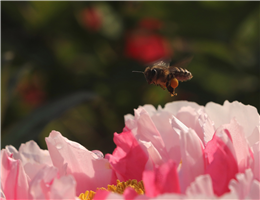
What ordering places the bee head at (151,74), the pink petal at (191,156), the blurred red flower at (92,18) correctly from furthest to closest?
1. the blurred red flower at (92,18)
2. the bee head at (151,74)
3. the pink petal at (191,156)

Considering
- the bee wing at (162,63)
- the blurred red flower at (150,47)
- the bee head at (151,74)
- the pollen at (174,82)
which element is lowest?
the pollen at (174,82)

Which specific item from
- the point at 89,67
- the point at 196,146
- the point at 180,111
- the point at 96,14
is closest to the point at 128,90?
the point at 89,67

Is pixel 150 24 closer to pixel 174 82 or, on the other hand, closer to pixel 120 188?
pixel 174 82

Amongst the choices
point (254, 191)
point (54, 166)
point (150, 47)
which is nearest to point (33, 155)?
point (54, 166)

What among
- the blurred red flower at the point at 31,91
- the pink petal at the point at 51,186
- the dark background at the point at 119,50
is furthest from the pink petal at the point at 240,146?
the blurred red flower at the point at 31,91

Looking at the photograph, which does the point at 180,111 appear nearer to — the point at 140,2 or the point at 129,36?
the point at 140,2

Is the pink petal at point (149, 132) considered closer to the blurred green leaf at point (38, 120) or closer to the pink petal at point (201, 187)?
the pink petal at point (201, 187)

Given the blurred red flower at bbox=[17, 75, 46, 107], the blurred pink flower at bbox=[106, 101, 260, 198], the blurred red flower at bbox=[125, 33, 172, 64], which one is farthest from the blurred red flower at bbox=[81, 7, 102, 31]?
the blurred pink flower at bbox=[106, 101, 260, 198]
